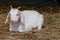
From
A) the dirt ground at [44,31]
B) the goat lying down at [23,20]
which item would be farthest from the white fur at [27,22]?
the dirt ground at [44,31]

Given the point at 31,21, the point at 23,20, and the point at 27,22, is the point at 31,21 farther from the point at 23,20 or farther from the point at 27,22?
the point at 23,20

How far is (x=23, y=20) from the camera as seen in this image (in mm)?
5371

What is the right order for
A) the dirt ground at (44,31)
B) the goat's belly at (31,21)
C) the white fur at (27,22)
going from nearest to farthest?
the dirt ground at (44,31) → the white fur at (27,22) → the goat's belly at (31,21)

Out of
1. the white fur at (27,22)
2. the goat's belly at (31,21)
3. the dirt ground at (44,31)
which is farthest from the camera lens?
the goat's belly at (31,21)

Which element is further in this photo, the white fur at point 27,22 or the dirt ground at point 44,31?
the white fur at point 27,22

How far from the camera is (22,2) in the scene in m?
8.09

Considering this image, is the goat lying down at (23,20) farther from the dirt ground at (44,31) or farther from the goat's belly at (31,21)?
the dirt ground at (44,31)

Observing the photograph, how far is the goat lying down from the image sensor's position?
5103 mm

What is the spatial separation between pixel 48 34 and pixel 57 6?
269 centimetres

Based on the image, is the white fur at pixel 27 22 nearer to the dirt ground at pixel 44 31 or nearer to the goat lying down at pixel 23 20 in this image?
the goat lying down at pixel 23 20

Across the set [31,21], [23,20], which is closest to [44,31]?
[31,21]

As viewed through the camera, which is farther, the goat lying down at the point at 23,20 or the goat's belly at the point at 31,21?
the goat's belly at the point at 31,21

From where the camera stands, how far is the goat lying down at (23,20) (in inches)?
201

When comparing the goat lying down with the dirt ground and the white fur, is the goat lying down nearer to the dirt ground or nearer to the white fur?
the white fur
